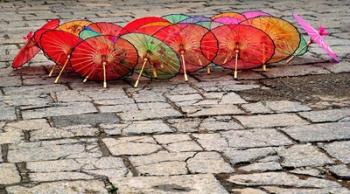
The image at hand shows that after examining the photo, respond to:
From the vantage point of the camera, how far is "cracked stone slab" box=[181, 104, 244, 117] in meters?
5.57

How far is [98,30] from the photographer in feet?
22.7

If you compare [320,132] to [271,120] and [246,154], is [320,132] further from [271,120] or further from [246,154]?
[246,154]

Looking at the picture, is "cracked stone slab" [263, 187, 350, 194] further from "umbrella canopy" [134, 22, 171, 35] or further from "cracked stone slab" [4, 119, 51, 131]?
"umbrella canopy" [134, 22, 171, 35]

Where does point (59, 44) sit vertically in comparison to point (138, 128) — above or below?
above

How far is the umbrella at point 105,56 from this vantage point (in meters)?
6.33

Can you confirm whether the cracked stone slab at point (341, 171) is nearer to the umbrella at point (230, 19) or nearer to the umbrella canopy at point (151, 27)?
the umbrella canopy at point (151, 27)

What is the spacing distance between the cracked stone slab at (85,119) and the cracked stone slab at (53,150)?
0.44m

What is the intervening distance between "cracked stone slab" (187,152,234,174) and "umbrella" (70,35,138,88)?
6.78ft

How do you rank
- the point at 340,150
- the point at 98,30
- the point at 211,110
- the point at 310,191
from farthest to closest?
1. the point at 98,30
2. the point at 211,110
3. the point at 340,150
4. the point at 310,191

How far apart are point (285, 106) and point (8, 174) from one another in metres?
2.57

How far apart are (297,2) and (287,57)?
6.44 metres

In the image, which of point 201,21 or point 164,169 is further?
point 201,21

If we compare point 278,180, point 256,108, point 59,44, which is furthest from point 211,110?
point 59,44

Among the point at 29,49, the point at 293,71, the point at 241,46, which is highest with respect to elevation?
the point at 241,46
